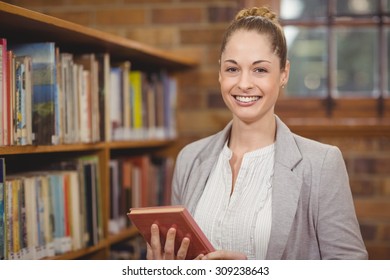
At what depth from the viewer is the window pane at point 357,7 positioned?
2.99 m

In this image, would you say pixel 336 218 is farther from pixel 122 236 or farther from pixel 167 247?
pixel 122 236

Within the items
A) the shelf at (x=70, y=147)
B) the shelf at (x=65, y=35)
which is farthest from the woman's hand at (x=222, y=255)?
the shelf at (x=65, y=35)

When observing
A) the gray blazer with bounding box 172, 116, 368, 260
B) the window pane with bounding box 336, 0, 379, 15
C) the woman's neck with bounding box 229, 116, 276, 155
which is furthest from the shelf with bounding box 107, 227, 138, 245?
the window pane with bounding box 336, 0, 379, 15

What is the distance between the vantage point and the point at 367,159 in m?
2.96

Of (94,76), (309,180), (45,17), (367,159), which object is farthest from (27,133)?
(367,159)

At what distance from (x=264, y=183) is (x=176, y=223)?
1.08 ft

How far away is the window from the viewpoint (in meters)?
2.99

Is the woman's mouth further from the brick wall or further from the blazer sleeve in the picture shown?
the brick wall

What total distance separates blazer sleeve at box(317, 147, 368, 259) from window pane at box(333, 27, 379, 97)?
1517 millimetres

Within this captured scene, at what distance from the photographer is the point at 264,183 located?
1.70 meters

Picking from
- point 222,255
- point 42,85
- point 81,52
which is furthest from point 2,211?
point 81,52

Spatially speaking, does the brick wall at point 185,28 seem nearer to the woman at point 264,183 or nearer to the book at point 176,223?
the woman at point 264,183
